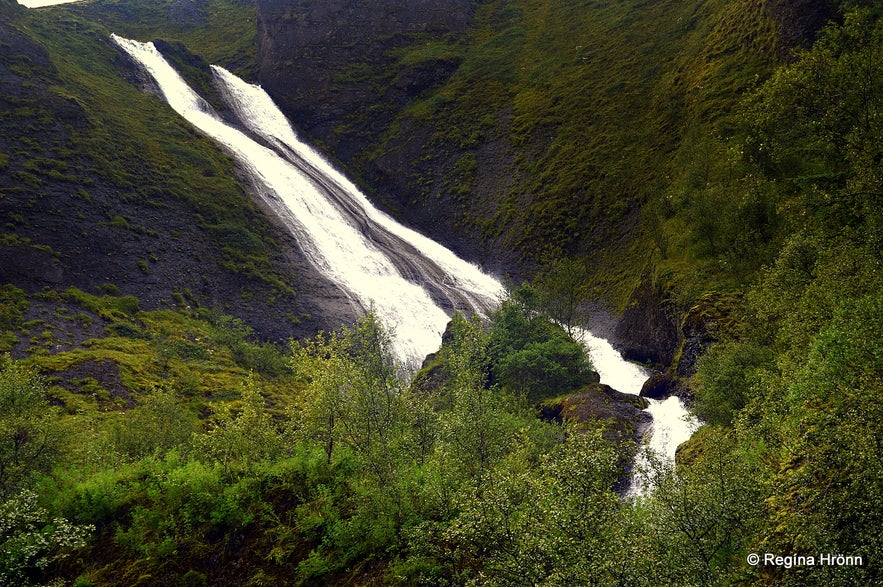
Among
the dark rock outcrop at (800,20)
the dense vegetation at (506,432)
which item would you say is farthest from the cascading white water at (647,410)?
the dark rock outcrop at (800,20)

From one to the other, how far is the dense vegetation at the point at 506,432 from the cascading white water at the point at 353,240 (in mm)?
10143

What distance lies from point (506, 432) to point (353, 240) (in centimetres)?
5676

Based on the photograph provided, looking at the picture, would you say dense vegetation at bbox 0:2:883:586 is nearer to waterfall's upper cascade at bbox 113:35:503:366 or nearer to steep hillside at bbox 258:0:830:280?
waterfall's upper cascade at bbox 113:35:503:366

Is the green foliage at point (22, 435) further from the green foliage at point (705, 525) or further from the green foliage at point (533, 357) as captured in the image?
the green foliage at point (533, 357)

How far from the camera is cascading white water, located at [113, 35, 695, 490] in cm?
5656

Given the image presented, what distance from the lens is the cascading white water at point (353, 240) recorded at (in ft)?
186

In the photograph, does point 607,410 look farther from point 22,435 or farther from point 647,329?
point 22,435

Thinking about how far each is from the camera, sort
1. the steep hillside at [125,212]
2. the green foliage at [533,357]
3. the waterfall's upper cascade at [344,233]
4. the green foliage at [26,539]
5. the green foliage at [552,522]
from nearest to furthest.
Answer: the green foliage at [552,522] → the green foliage at [26,539] → the green foliage at [533,357] → the steep hillside at [125,212] → the waterfall's upper cascade at [344,233]

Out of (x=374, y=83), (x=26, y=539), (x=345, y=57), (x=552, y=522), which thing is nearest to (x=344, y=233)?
(x=374, y=83)

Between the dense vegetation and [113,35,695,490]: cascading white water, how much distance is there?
10143 mm

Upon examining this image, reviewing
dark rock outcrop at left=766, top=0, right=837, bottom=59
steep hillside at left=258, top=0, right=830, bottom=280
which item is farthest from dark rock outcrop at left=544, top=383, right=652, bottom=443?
dark rock outcrop at left=766, top=0, right=837, bottom=59

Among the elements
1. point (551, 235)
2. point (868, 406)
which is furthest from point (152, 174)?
point (868, 406)

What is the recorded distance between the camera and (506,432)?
20219mm

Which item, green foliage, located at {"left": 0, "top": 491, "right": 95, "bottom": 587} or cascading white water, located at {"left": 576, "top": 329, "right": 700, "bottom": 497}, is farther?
cascading white water, located at {"left": 576, "top": 329, "right": 700, "bottom": 497}
